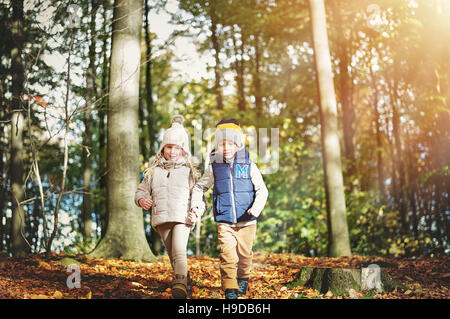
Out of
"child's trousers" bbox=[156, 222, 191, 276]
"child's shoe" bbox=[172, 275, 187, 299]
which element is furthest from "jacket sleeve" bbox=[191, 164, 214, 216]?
"child's shoe" bbox=[172, 275, 187, 299]

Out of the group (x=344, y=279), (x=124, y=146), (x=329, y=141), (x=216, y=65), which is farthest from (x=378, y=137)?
(x=344, y=279)

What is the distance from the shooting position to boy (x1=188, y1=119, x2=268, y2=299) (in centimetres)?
407

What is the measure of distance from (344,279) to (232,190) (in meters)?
1.52

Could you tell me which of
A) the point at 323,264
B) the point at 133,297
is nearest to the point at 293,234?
the point at 323,264

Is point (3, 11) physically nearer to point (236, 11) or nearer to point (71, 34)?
point (71, 34)

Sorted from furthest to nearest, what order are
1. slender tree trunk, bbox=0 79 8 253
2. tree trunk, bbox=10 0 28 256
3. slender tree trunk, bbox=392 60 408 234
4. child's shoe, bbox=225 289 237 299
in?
slender tree trunk, bbox=392 60 408 234
slender tree trunk, bbox=0 79 8 253
tree trunk, bbox=10 0 28 256
child's shoe, bbox=225 289 237 299

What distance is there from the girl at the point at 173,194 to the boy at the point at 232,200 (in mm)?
144

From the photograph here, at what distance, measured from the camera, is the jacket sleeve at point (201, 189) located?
411cm

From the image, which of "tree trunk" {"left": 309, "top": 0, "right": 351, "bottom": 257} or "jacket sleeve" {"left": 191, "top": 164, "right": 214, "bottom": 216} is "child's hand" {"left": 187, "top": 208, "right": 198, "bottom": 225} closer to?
"jacket sleeve" {"left": 191, "top": 164, "right": 214, "bottom": 216}

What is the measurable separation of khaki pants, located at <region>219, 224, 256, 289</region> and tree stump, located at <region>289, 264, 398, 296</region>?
81 centimetres

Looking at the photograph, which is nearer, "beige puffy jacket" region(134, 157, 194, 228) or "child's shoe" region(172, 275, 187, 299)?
"child's shoe" region(172, 275, 187, 299)

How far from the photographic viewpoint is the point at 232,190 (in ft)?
13.6
